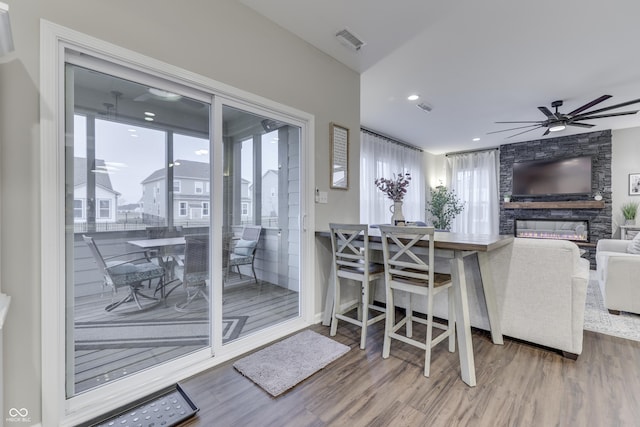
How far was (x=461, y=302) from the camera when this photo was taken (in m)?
1.92

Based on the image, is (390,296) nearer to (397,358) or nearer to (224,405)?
(397,358)

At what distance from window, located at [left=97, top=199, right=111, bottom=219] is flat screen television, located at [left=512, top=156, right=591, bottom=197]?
7.49 metres

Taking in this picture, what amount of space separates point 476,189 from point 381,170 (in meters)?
3.00

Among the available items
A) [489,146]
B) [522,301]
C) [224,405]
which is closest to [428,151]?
[489,146]

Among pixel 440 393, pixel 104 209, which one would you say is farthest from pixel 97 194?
pixel 440 393

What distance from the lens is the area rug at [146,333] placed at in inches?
66.5

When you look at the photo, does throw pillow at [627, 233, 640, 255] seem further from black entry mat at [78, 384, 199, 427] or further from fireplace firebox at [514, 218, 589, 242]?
black entry mat at [78, 384, 199, 427]

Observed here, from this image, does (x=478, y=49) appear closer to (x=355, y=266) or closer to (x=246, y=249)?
(x=355, y=266)

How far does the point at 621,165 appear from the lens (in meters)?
5.56

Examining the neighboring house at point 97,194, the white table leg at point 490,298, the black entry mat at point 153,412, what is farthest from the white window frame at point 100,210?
the white table leg at point 490,298

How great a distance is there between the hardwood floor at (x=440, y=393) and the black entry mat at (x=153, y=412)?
66 mm

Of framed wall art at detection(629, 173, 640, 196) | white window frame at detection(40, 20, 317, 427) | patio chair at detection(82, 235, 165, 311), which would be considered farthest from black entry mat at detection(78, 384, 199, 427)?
framed wall art at detection(629, 173, 640, 196)

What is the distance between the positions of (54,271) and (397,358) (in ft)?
7.29

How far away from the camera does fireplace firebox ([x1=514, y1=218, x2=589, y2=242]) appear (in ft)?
19.1
